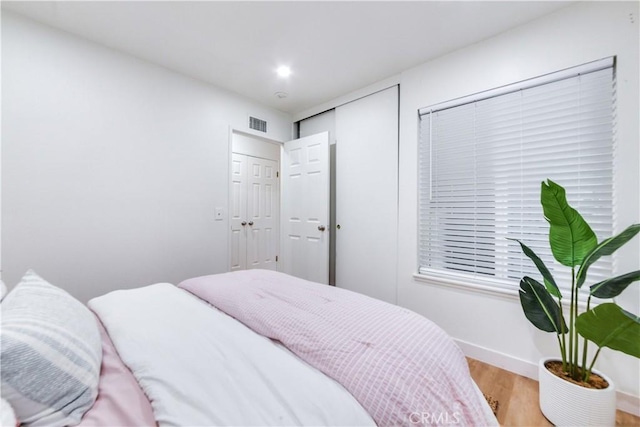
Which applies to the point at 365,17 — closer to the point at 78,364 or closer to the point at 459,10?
the point at 459,10

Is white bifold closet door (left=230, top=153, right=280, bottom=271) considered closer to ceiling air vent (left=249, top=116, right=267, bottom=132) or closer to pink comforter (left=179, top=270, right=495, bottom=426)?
ceiling air vent (left=249, top=116, right=267, bottom=132)

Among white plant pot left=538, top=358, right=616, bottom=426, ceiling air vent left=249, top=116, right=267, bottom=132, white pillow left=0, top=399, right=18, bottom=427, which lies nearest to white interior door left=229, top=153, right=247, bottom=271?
ceiling air vent left=249, top=116, right=267, bottom=132

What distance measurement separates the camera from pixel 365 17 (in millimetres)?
1851

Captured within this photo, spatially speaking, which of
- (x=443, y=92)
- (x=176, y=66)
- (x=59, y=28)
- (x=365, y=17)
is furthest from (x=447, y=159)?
(x=59, y=28)

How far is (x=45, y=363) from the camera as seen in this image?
70 centimetres

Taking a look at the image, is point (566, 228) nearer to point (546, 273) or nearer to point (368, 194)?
point (546, 273)

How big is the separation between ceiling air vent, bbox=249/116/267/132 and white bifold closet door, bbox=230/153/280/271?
A: 0.85 metres

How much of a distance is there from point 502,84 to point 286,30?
166 cm

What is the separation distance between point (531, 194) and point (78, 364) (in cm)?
252

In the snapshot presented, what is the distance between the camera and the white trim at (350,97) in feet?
8.79

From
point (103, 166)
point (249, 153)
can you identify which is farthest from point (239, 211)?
point (103, 166)

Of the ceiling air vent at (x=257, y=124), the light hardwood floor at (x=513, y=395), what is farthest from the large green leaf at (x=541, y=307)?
the ceiling air vent at (x=257, y=124)

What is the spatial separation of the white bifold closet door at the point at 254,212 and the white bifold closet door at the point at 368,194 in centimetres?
134

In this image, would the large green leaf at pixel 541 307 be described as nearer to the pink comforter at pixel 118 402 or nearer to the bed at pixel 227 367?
the bed at pixel 227 367
